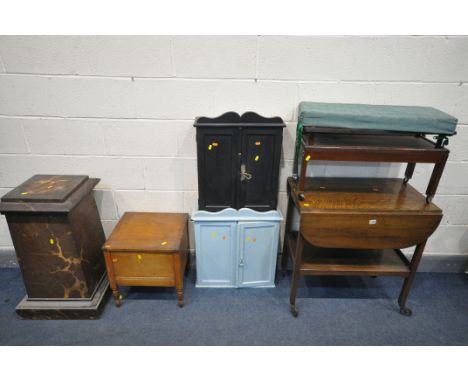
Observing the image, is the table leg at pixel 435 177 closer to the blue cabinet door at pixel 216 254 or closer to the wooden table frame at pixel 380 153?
the wooden table frame at pixel 380 153

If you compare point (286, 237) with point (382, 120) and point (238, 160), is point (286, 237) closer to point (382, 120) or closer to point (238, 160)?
point (238, 160)

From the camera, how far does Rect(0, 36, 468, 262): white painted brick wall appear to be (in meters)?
1.84

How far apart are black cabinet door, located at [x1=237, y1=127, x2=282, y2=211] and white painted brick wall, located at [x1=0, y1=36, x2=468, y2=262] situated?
0.22 m

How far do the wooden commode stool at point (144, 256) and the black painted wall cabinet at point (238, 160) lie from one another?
35cm

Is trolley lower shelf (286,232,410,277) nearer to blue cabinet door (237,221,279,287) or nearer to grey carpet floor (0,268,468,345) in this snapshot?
blue cabinet door (237,221,279,287)

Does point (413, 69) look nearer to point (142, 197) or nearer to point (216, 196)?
point (216, 196)

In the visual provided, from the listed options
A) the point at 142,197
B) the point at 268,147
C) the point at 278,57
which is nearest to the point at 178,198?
the point at 142,197

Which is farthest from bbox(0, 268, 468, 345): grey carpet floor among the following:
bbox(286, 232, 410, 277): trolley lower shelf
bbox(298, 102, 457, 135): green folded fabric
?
bbox(298, 102, 457, 135): green folded fabric

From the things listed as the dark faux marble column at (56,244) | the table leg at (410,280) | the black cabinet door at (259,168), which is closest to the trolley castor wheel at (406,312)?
the table leg at (410,280)

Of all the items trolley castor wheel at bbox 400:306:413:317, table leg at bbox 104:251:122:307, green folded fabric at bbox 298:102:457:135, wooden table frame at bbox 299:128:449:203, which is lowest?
trolley castor wheel at bbox 400:306:413:317

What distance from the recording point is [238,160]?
1965 millimetres

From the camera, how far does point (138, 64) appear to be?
1.88 m

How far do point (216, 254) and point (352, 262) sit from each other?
98cm

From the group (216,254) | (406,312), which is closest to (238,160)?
(216,254)
